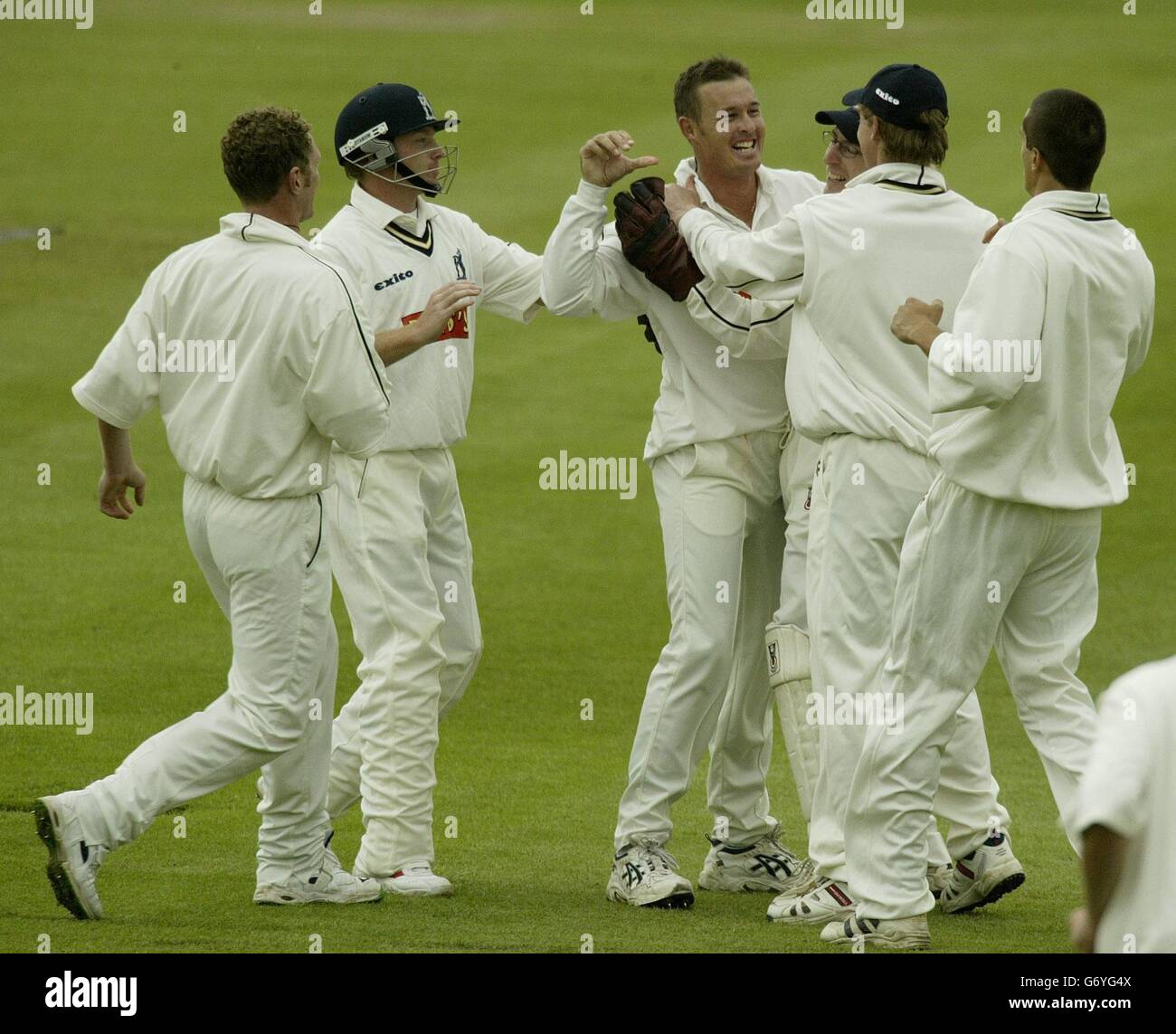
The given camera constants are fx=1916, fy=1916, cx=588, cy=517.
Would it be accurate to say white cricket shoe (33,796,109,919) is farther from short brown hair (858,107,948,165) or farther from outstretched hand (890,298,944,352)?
short brown hair (858,107,948,165)

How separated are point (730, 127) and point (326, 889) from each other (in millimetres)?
2550

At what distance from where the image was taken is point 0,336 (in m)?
16.0

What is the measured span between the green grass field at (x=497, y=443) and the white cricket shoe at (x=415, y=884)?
82mm

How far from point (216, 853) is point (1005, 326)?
3061 millimetres

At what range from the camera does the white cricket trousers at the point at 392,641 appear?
5828 millimetres

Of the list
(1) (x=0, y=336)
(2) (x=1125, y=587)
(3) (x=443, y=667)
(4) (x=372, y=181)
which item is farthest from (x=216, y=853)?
(1) (x=0, y=336)

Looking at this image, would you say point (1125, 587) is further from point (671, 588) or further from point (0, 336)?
point (0, 336)

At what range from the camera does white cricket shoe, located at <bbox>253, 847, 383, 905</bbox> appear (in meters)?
5.44

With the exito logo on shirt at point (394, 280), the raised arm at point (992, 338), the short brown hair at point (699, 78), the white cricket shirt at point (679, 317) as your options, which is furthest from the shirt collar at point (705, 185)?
the raised arm at point (992, 338)

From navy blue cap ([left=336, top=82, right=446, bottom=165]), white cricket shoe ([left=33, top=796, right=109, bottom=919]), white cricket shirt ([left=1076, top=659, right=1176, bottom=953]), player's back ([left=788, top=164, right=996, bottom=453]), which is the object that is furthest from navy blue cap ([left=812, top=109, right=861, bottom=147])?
white cricket shirt ([left=1076, top=659, right=1176, bottom=953])

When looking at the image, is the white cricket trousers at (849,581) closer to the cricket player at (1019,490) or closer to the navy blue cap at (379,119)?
the cricket player at (1019,490)

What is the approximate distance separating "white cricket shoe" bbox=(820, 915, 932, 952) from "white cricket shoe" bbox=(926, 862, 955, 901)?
28.9 inches

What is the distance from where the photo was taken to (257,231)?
531cm

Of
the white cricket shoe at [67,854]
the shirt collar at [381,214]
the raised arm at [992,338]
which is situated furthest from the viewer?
the shirt collar at [381,214]
